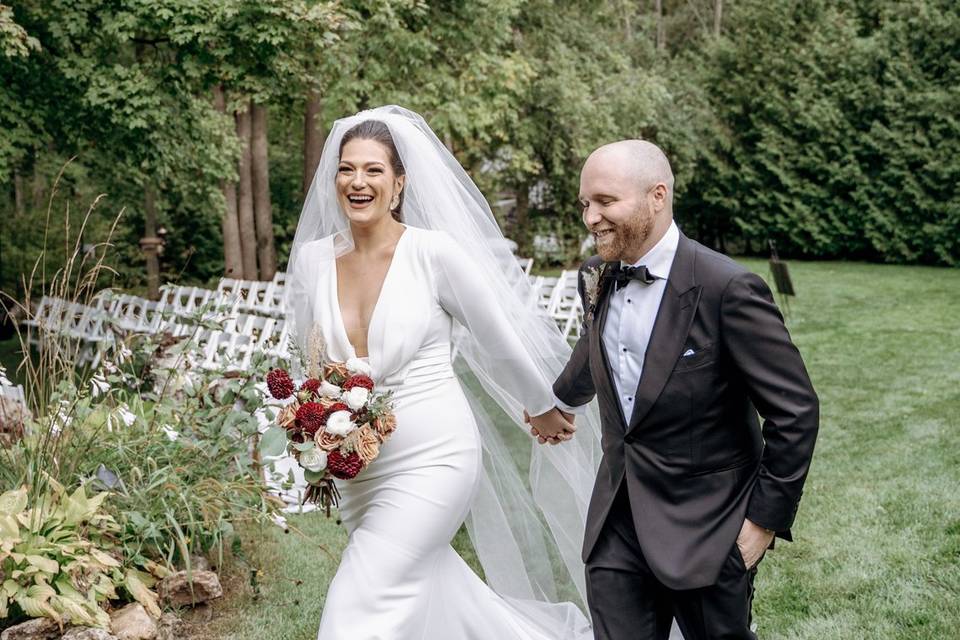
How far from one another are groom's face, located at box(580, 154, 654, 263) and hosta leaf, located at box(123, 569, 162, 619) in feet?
10.1

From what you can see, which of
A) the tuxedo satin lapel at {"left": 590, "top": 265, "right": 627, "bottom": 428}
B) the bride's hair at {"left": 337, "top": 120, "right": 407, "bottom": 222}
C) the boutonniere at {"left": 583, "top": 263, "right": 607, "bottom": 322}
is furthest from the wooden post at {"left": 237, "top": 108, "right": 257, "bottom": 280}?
the tuxedo satin lapel at {"left": 590, "top": 265, "right": 627, "bottom": 428}

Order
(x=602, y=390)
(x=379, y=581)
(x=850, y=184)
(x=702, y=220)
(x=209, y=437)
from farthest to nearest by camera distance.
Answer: (x=702, y=220) < (x=850, y=184) < (x=209, y=437) < (x=379, y=581) < (x=602, y=390)

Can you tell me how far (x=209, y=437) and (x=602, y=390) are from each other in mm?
3319

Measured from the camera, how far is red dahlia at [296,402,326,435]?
3.61 metres

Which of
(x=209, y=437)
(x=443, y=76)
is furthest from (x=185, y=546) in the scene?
(x=443, y=76)

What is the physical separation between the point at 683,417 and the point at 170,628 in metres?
3.20

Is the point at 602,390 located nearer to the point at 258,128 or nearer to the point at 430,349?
the point at 430,349

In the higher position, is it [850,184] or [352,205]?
[352,205]

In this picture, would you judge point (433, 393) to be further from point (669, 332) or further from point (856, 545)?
point (856, 545)

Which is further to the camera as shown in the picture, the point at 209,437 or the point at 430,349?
the point at 209,437

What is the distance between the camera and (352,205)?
389 cm

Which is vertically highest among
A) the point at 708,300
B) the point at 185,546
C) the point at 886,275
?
the point at 708,300

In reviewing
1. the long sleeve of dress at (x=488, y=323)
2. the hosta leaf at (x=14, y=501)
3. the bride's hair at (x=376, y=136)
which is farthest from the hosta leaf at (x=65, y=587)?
the bride's hair at (x=376, y=136)

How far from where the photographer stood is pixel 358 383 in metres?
3.62
